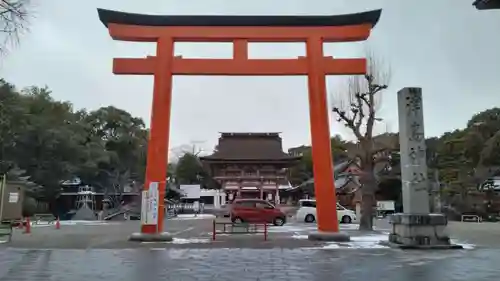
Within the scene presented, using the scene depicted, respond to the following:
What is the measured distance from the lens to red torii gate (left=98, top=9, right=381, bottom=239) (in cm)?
1708

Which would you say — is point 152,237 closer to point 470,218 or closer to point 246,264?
point 246,264

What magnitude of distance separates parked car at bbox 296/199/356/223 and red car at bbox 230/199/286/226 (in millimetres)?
4635

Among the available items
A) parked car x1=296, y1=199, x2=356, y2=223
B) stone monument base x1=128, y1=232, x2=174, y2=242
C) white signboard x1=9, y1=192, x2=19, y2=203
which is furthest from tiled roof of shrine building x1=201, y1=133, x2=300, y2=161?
stone monument base x1=128, y1=232, x2=174, y2=242

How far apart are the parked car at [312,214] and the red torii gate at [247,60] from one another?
1578 cm

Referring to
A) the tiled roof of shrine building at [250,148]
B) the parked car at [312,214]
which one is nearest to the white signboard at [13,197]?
the tiled roof of shrine building at [250,148]

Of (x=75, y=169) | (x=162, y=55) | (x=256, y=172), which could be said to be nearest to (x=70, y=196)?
(x=75, y=169)

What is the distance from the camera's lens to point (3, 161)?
39.0 meters

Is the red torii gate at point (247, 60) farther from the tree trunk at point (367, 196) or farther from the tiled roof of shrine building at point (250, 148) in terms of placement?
the tiled roof of shrine building at point (250, 148)

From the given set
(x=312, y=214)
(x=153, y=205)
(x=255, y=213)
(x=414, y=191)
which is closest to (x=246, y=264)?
(x=414, y=191)

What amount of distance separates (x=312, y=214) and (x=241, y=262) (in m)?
23.7

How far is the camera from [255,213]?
97.0ft

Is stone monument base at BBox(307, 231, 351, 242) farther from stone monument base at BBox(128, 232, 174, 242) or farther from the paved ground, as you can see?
stone monument base at BBox(128, 232, 174, 242)

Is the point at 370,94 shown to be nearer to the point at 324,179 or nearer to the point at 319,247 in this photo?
the point at 324,179

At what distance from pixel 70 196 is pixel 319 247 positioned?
134 ft
